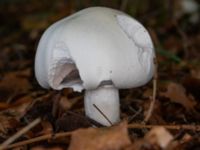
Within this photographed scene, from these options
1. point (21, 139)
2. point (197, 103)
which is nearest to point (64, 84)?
point (21, 139)

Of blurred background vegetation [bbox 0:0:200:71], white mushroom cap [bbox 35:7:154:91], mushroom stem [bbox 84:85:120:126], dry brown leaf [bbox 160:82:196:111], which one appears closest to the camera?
white mushroom cap [bbox 35:7:154:91]

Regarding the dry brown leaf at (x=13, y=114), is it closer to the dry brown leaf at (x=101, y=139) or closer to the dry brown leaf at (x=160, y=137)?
the dry brown leaf at (x=101, y=139)

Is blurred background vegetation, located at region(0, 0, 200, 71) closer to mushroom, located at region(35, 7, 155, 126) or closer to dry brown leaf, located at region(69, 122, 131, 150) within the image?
mushroom, located at region(35, 7, 155, 126)

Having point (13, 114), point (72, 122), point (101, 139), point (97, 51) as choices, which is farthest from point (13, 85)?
point (101, 139)

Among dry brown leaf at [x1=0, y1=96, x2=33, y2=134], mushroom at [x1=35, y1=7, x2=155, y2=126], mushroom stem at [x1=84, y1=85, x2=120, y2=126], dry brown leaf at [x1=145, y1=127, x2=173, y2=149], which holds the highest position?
mushroom at [x1=35, y1=7, x2=155, y2=126]

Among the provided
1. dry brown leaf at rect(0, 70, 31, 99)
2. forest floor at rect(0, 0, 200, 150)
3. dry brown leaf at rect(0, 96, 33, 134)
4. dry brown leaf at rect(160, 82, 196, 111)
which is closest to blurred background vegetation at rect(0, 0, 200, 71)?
forest floor at rect(0, 0, 200, 150)

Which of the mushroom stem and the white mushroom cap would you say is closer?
the white mushroom cap

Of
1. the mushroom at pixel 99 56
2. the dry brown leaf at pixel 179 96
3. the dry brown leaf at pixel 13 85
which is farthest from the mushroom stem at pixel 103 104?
the dry brown leaf at pixel 13 85
